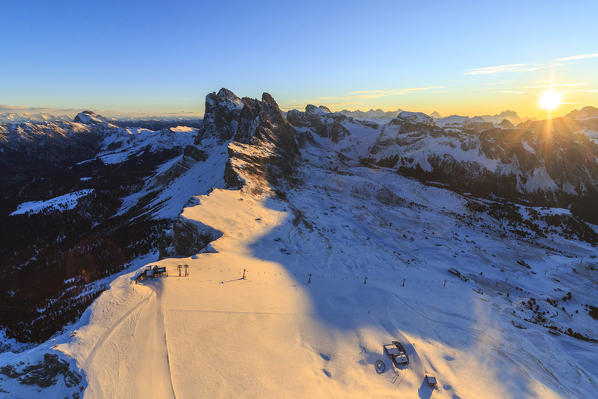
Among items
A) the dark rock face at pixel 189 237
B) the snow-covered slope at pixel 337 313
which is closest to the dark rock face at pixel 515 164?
the snow-covered slope at pixel 337 313

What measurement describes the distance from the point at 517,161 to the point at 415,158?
56.4m

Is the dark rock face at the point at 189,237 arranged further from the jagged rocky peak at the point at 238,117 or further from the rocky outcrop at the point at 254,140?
the jagged rocky peak at the point at 238,117

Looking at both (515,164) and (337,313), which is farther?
(515,164)

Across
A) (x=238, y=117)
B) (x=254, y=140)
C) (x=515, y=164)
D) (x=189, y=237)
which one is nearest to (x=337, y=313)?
(x=189, y=237)

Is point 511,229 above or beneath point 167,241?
beneath

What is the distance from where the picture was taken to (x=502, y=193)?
140m

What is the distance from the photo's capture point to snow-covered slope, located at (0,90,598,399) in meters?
20.0

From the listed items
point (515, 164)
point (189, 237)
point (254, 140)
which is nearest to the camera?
point (189, 237)

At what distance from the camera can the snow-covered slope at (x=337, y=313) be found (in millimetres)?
20016

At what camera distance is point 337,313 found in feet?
98.7

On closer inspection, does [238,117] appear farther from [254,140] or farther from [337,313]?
[337,313]

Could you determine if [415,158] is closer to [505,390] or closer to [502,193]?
[502,193]

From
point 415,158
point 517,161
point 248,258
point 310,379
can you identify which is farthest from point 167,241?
point 517,161

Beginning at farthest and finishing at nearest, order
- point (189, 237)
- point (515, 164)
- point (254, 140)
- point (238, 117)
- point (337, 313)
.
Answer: point (238, 117) < point (515, 164) < point (254, 140) < point (189, 237) < point (337, 313)
